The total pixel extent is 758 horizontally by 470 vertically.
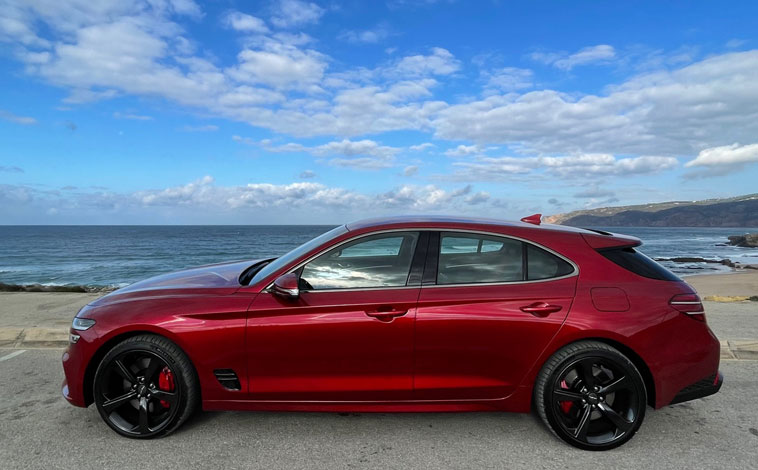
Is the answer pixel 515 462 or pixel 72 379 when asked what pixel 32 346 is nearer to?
pixel 72 379

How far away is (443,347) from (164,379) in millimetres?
1902

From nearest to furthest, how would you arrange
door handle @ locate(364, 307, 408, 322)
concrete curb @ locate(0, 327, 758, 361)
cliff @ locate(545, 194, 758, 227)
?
1. door handle @ locate(364, 307, 408, 322)
2. concrete curb @ locate(0, 327, 758, 361)
3. cliff @ locate(545, 194, 758, 227)

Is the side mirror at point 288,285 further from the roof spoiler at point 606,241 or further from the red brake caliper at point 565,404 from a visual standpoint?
the roof spoiler at point 606,241

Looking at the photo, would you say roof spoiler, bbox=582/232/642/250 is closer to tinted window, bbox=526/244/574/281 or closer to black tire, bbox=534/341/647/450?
tinted window, bbox=526/244/574/281

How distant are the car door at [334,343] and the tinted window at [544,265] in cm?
80

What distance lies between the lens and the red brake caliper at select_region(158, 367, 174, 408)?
3083 mm

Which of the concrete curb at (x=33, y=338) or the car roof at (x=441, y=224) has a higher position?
the car roof at (x=441, y=224)

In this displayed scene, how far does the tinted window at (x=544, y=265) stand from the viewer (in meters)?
3.11

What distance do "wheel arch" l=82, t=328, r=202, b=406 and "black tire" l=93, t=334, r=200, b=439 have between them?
0.03 meters

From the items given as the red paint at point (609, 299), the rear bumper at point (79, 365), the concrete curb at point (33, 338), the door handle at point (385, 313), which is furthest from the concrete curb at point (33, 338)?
the red paint at point (609, 299)

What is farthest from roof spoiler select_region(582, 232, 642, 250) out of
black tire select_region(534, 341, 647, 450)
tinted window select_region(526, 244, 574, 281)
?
black tire select_region(534, 341, 647, 450)

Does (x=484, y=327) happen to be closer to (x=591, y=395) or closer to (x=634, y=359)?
(x=591, y=395)

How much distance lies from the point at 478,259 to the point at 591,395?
1.15 metres

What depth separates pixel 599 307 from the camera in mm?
2988
